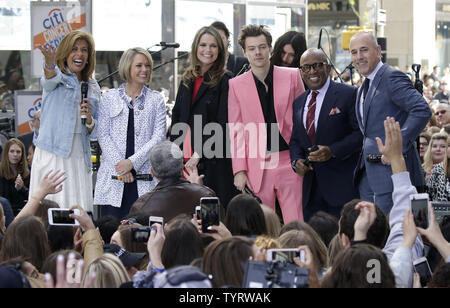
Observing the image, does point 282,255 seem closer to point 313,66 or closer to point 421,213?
point 421,213

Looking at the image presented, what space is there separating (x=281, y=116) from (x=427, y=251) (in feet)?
7.09

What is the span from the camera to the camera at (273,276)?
3.26 m

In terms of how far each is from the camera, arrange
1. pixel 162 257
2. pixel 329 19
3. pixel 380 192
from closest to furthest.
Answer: pixel 162 257 < pixel 380 192 < pixel 329 19

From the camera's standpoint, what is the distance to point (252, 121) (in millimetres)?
6945

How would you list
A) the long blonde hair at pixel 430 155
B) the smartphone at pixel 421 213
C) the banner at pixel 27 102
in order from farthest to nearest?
the banner at pixel 27 102 < the long blonde hair at pixel 430 155 < the smartphone at pixel 421 213

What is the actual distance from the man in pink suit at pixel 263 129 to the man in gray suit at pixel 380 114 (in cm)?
66

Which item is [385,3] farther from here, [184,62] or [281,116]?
[281,116]

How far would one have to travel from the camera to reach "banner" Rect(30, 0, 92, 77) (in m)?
8.97

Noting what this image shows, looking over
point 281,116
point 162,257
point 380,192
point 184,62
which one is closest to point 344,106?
point 281,116

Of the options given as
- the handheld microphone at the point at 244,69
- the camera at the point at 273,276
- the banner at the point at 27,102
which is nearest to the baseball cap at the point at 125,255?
the camera at the point at 273,276

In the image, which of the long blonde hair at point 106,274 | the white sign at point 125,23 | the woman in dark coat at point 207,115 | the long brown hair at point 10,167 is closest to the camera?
the long blonde hair at point 106,274

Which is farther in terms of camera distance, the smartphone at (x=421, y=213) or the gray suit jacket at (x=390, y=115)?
the gray suit jacket at (x=390, y=115)

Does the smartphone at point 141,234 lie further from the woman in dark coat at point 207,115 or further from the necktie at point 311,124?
the necktie at point 311,124
